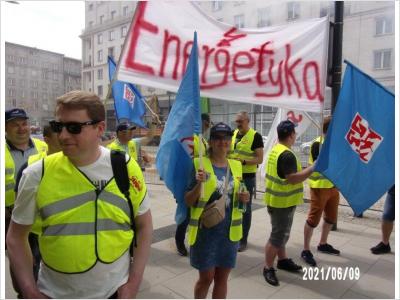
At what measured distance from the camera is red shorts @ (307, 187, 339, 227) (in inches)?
171

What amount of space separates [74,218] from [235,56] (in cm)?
252

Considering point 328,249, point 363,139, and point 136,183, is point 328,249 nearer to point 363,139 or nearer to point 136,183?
point 363,139

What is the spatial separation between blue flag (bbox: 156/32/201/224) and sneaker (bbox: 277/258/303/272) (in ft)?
6.00

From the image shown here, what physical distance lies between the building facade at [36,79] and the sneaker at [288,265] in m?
27.2

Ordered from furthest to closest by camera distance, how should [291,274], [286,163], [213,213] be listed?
1. [291,274]
2. [286,163]
3. [213,213]

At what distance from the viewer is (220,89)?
12.0ft

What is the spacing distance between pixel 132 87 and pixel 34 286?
178 inches

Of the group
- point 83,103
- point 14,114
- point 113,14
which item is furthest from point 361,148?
point 113,14

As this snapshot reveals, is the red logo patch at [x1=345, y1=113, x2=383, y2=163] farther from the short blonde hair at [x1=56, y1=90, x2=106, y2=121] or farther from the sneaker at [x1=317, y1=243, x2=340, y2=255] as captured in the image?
the short blonde hair at [x1=56, y1=90, x2=106, y2=121]

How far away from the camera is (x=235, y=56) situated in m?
3.62

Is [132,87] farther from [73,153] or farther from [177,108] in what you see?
[73,153]

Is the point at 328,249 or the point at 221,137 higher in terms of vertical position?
the point at 221,137

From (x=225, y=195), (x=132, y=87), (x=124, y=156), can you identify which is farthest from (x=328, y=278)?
(x=132, y=87)
